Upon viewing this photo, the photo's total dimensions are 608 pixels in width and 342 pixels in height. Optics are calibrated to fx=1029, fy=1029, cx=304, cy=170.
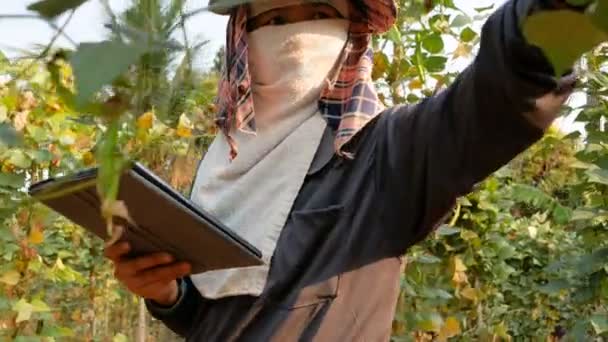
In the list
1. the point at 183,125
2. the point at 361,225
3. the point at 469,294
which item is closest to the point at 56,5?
the point at 183,125

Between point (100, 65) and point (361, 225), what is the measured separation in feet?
2.82

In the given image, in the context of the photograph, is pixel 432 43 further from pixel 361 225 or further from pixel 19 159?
pixel 361 225

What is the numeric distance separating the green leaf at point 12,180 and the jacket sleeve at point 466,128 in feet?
5.36

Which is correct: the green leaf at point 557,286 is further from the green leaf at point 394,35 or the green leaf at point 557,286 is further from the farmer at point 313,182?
the farmer at point 313,182

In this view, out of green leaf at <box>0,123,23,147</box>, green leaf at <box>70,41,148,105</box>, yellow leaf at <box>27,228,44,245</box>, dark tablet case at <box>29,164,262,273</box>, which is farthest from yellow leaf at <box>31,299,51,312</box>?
green leaf at <box>70,41,148,105</box>

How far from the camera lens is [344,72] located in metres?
1.24

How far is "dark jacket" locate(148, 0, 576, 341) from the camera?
3.30 ft

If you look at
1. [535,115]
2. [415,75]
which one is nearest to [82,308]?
[415,75]

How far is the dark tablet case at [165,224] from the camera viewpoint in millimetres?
919

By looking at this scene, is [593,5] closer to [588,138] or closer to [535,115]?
[535,115]

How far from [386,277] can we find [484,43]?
0.41m

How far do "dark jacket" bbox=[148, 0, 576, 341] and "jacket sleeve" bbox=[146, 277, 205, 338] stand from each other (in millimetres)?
71

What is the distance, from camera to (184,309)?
1364mm

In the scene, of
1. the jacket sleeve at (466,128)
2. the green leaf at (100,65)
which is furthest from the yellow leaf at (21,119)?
the green leaf at (100,65)
